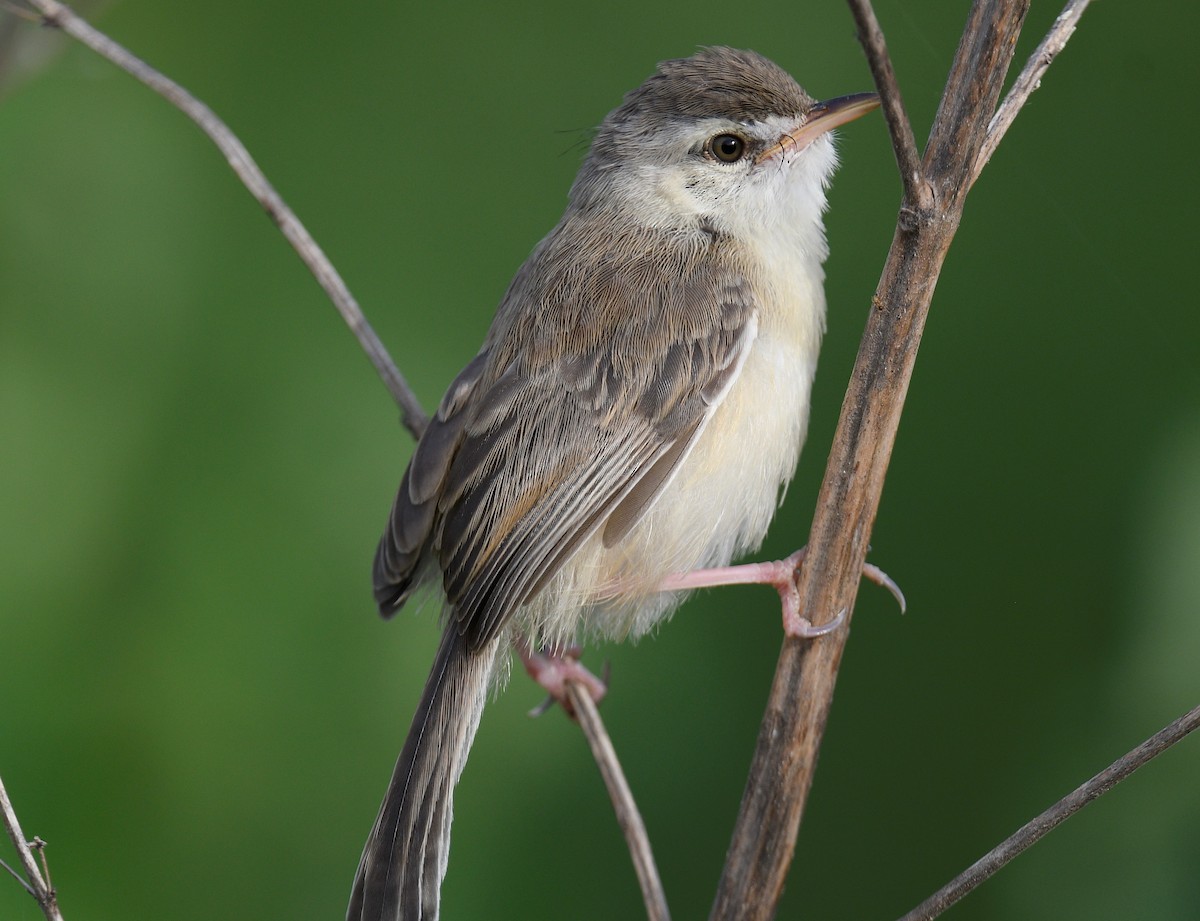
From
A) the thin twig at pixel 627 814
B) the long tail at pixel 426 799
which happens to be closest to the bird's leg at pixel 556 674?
the thin twig at pixel 627 814

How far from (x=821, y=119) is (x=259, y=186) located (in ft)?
3.76

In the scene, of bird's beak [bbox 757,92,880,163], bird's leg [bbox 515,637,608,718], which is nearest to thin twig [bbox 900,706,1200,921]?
bird's leg [bbox 515,637,608,718]

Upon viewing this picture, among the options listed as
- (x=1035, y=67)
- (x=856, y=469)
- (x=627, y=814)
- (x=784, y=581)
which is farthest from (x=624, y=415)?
(x=1035, y=67)

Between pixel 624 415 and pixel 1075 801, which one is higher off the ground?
pixel 624 415

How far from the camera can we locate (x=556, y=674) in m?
2.58

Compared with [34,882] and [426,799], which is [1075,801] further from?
[34,882]

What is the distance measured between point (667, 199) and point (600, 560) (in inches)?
32.3

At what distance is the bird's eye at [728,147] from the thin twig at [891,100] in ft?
3.35

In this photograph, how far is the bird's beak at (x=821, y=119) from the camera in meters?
2.42

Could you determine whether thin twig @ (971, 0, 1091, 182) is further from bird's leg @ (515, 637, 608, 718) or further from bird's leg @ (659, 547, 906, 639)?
bird's leg @ (515, 637, 608, 718)

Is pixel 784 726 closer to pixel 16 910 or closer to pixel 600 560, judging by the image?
pixel 600 560

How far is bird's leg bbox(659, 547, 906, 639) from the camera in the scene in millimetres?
1958

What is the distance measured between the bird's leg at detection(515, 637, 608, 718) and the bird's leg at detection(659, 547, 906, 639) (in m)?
0.26

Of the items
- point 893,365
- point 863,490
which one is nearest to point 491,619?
point 863,490
